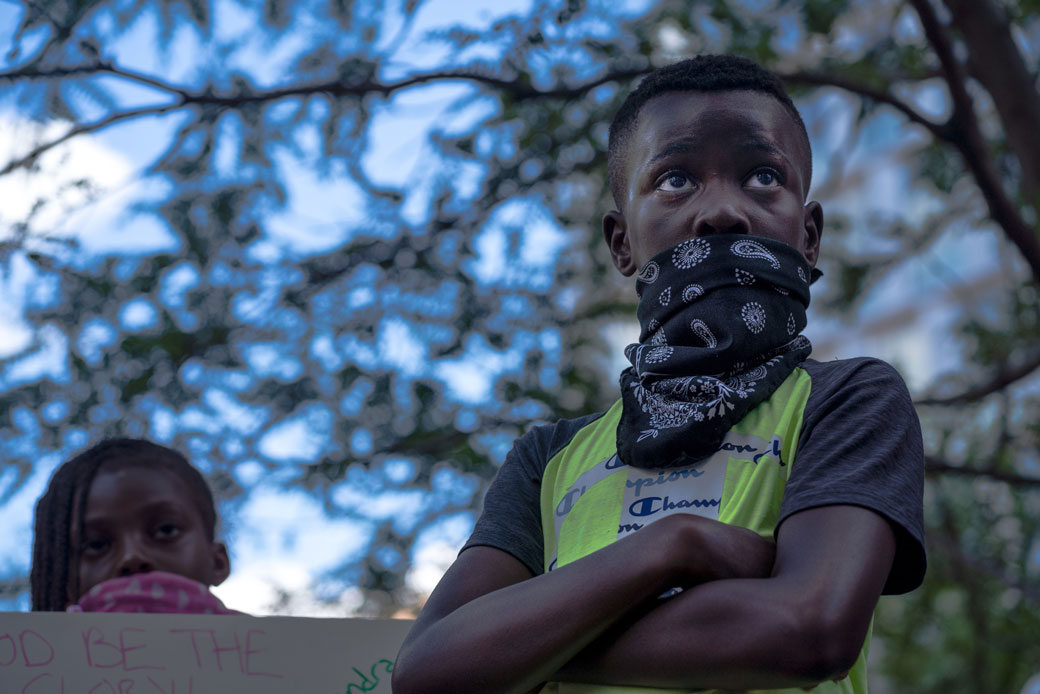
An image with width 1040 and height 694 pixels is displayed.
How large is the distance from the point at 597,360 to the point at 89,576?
291cm

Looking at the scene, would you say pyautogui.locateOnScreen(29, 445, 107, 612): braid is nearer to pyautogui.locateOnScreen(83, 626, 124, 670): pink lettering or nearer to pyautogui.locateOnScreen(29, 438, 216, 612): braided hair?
pyautogui.locateOnScreen(29, 438, 216, 612): braided hair

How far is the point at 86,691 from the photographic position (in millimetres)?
2326

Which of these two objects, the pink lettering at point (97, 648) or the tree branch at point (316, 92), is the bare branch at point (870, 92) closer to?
the tree branch at point (316, 92)

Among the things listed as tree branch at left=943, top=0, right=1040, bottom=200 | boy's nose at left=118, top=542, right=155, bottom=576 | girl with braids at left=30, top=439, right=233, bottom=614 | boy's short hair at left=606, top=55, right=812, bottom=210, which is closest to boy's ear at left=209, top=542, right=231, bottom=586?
girl with braids at left=30, top=439, right=233, bottom=614

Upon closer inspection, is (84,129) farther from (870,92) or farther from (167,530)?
(870,92)

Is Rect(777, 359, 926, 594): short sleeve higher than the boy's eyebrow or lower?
lower

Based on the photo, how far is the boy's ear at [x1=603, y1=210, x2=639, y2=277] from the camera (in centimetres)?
226

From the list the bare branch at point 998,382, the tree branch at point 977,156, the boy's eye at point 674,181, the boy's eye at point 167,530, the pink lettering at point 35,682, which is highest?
the tree branch at point 977,156

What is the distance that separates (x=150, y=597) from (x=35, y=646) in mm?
656

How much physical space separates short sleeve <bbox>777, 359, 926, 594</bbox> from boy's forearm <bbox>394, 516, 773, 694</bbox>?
0.13m

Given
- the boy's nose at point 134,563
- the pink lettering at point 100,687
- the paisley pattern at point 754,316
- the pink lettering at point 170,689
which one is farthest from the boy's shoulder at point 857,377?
the boy's nose at point 134,563

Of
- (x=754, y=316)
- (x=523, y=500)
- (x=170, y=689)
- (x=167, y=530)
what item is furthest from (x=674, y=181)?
(x=167, y=530)

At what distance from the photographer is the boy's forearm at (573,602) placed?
1582 millimetres

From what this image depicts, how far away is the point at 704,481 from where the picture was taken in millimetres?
1784
